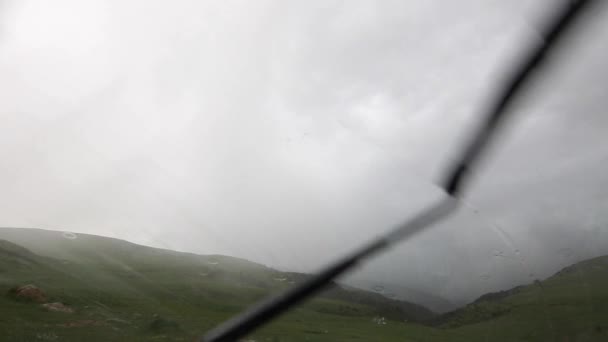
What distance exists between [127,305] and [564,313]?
137ft

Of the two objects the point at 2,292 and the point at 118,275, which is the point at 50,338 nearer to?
the point at 2,292

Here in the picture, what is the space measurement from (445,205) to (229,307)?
80.8 meters

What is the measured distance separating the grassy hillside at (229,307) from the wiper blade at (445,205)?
1.09 meters

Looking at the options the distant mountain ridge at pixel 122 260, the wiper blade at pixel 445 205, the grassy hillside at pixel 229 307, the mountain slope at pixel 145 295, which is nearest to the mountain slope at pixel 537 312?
the grassy hillside at pixel 229 307

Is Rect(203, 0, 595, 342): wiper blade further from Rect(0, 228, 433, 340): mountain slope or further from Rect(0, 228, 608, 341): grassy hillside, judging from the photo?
Rect(0, 228, 608, 341): grassy hillside

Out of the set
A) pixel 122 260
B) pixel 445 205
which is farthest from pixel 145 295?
pixel 122 260

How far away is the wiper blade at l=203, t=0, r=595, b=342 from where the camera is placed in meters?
5.60

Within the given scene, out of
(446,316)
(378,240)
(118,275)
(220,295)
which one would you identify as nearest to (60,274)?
(118,275)

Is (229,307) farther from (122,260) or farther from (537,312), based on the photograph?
(537,312)

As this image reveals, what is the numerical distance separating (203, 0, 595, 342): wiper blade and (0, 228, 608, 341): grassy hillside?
3.58 ft

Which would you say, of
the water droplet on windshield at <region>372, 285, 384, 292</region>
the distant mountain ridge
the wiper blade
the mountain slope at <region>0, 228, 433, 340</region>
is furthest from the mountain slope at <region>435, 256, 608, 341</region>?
the distant mountain ridge

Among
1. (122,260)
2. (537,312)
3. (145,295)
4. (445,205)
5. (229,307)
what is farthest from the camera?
(122,260)

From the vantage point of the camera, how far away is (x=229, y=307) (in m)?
85.4

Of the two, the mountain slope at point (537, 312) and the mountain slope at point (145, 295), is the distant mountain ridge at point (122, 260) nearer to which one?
the mountain slope at point (145, 295)
